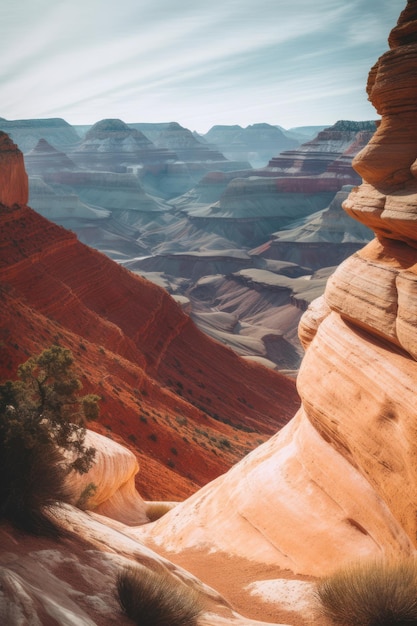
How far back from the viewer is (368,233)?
420ft

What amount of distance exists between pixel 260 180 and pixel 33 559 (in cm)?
15508

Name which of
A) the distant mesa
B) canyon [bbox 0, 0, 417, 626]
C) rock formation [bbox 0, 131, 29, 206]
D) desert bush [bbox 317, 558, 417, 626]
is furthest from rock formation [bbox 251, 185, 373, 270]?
desert bush [bbox 317, 558, 417, 626]

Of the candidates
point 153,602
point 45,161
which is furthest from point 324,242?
point 153,602

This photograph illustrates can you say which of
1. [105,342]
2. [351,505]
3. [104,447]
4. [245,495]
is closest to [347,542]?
[351,505]

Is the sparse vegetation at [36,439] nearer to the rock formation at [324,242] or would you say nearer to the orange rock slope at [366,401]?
the orange rock slope at [366,401]

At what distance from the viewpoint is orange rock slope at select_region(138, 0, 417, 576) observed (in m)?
9.20

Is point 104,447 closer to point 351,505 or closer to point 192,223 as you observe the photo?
point 351,505

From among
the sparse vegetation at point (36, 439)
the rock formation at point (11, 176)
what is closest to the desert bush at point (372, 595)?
the sparse vegetation at point (36, 439)

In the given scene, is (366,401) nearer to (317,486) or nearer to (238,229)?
(317,486)

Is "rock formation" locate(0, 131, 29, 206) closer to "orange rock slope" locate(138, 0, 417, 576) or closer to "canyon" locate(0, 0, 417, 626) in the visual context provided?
"canyon" locate(0, 0, 417, 626)

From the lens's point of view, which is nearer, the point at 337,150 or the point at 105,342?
the point at 105,342

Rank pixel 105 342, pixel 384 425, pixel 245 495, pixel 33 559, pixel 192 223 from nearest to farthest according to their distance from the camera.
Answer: pixel 33 559 → pixel 384 425 → pixel 245 495 → pixel 105 342 → pixel 192 223

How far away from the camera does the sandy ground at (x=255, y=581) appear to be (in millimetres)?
8578

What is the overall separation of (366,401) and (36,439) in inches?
202
